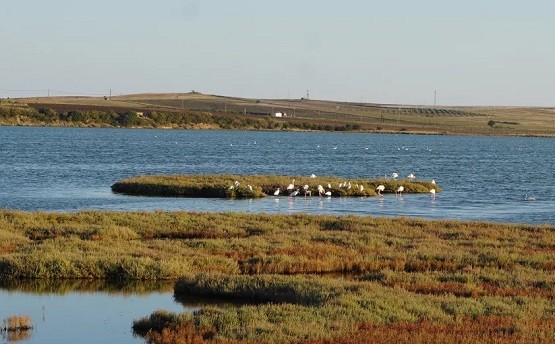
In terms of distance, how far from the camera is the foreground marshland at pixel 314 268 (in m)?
20.0

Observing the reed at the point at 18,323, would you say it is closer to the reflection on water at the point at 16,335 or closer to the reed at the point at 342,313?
the reflection on water at the point at 16,335

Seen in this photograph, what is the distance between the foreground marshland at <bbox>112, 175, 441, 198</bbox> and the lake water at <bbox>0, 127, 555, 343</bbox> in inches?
68.2

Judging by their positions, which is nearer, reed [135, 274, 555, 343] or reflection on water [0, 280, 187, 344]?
reed [135, 274, 555, 343]

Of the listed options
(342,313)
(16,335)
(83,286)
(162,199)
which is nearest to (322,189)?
(162,199)

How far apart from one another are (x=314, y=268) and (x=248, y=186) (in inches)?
1264

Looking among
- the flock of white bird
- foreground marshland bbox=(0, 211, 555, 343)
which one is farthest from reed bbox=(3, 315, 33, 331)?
the flock of white bird

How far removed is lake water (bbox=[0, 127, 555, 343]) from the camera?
77.5 feet

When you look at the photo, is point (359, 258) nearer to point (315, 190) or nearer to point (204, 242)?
point (204, 242)

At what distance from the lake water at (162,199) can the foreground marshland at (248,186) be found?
1.73 metres

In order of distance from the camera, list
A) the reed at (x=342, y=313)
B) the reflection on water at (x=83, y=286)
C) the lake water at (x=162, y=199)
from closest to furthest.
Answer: the reed at (x=342, y=313) → the lake water at (x=162, y=199) → the reflection on water at (x=83, y=286)

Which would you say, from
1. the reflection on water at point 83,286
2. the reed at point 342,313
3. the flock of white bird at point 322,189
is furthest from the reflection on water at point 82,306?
the flock of white bird at point 322,189

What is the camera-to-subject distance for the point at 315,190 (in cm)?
6388

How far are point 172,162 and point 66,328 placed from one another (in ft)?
→ 270

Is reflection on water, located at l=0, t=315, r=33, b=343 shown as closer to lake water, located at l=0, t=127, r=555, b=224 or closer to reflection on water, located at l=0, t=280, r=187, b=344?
reflection on water, located at l=0, t=280, r=187, b=344
